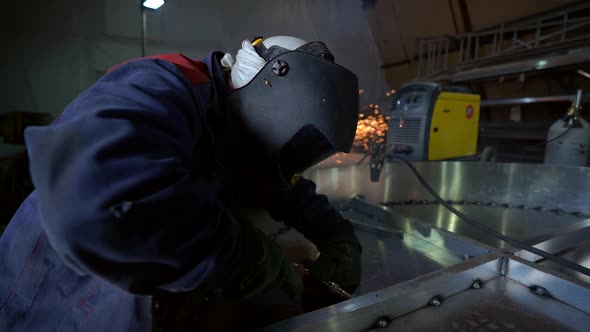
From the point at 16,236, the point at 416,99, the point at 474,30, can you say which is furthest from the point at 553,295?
the point at 474,30

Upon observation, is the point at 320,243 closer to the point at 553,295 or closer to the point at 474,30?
the point at 553,295

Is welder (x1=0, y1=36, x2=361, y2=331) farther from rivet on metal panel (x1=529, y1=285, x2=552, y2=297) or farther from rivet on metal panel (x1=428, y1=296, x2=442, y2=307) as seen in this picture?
rivet on metal panel (x1=529, y1=285, x2=552, y2=297)

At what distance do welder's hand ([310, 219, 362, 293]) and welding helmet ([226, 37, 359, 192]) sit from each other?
0.93 feet

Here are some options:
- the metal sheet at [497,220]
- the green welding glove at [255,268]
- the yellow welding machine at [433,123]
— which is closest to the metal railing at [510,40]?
the yellow welding machine at [433,123]

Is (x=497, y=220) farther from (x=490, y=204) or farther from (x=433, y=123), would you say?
(x=433, y=123)

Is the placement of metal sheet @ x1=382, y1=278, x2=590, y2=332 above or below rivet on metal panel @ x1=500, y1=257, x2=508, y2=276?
below

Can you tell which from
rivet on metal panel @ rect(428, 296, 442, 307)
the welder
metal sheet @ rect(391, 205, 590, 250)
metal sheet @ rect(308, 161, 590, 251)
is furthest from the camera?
metal sheet @ rect(308, 161, 590, 251)

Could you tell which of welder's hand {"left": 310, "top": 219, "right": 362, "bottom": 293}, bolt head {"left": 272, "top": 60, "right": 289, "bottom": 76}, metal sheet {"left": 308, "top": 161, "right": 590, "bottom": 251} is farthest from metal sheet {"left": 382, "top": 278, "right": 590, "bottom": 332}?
metal sheet {"left": 308, "top": 161, "right": 590, "bottom": 251}

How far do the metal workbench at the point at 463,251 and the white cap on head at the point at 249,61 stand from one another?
0.47 m

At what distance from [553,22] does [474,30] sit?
3.08ft

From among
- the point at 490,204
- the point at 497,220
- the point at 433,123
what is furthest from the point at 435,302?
the point at 433,123

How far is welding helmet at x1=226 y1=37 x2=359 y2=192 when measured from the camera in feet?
1.98

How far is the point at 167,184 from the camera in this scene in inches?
16.0

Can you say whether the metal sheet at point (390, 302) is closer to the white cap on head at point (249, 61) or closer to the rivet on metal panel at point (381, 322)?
the rivet on metal panel at point (381, 322)
